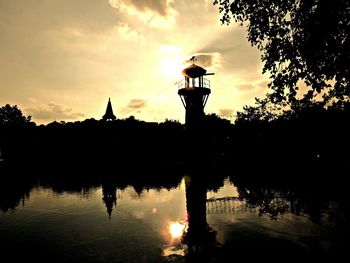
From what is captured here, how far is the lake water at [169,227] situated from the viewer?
462 inches

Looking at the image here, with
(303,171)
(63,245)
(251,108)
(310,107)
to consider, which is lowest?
(63,245)

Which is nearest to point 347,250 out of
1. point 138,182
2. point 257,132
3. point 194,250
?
point 194,250

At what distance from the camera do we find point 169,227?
15.7m

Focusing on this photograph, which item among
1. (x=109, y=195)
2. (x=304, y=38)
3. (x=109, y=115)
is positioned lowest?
(x=109, y=195)

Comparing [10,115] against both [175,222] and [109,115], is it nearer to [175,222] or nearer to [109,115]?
[109,115]

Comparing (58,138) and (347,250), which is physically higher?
(58,138)

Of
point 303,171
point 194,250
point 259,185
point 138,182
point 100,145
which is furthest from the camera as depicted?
point 100,145

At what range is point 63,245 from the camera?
43.1 ft

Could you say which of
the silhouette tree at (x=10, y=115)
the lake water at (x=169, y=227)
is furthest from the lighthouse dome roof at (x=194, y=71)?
the silhouette tree at (x=10, y=115)

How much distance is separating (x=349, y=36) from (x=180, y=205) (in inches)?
642

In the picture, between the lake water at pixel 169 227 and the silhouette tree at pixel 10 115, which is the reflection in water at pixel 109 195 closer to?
the lake water at pixel 169 227

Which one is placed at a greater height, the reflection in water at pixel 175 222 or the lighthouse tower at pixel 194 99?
the lighthouse tower at pixel 194 99

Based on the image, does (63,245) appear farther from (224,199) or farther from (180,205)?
(224,199)

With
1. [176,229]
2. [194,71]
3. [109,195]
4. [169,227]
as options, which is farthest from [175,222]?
[194,71]
